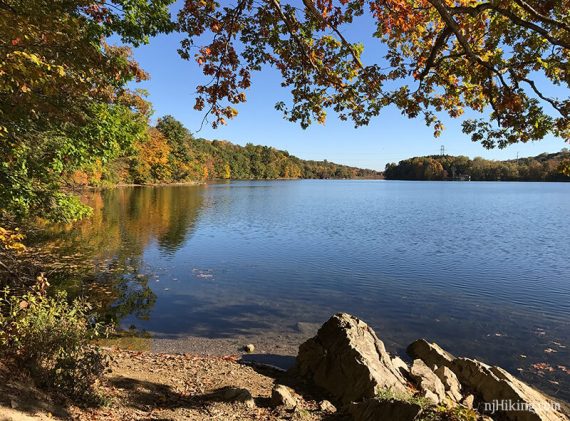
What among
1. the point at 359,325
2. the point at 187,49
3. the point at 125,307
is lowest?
the point at 125,307

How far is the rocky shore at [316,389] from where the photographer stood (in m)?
4.55

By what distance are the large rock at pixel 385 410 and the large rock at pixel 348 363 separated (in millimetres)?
1118

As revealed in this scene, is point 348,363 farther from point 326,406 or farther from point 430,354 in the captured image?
point 430,354

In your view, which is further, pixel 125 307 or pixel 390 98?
pixel 125 307

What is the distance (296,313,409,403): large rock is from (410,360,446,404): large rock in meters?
0.28

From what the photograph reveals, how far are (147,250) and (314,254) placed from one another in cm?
823

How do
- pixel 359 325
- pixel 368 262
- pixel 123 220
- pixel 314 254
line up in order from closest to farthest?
pixel 359 325 → pixel 368 262 → pixel 314 254 → pixel 123 220

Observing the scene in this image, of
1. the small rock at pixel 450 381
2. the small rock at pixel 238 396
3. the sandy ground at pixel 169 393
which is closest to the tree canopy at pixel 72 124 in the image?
the sandy ground at pixel 169 393

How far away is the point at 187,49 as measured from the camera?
8.20m

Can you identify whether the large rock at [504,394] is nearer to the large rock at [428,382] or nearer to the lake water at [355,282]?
the large rock at [428,382]

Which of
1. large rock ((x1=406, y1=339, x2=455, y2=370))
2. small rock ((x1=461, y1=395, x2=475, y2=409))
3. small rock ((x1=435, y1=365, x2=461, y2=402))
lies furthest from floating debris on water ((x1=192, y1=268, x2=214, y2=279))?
small rock ((x1=461, y1=395, x2=475, y2=409))

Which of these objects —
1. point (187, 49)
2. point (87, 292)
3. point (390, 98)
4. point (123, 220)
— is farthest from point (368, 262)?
point (123, 220)

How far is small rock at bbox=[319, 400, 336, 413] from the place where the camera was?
19.6 feet

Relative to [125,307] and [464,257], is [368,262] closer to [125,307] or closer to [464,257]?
[464,257]
